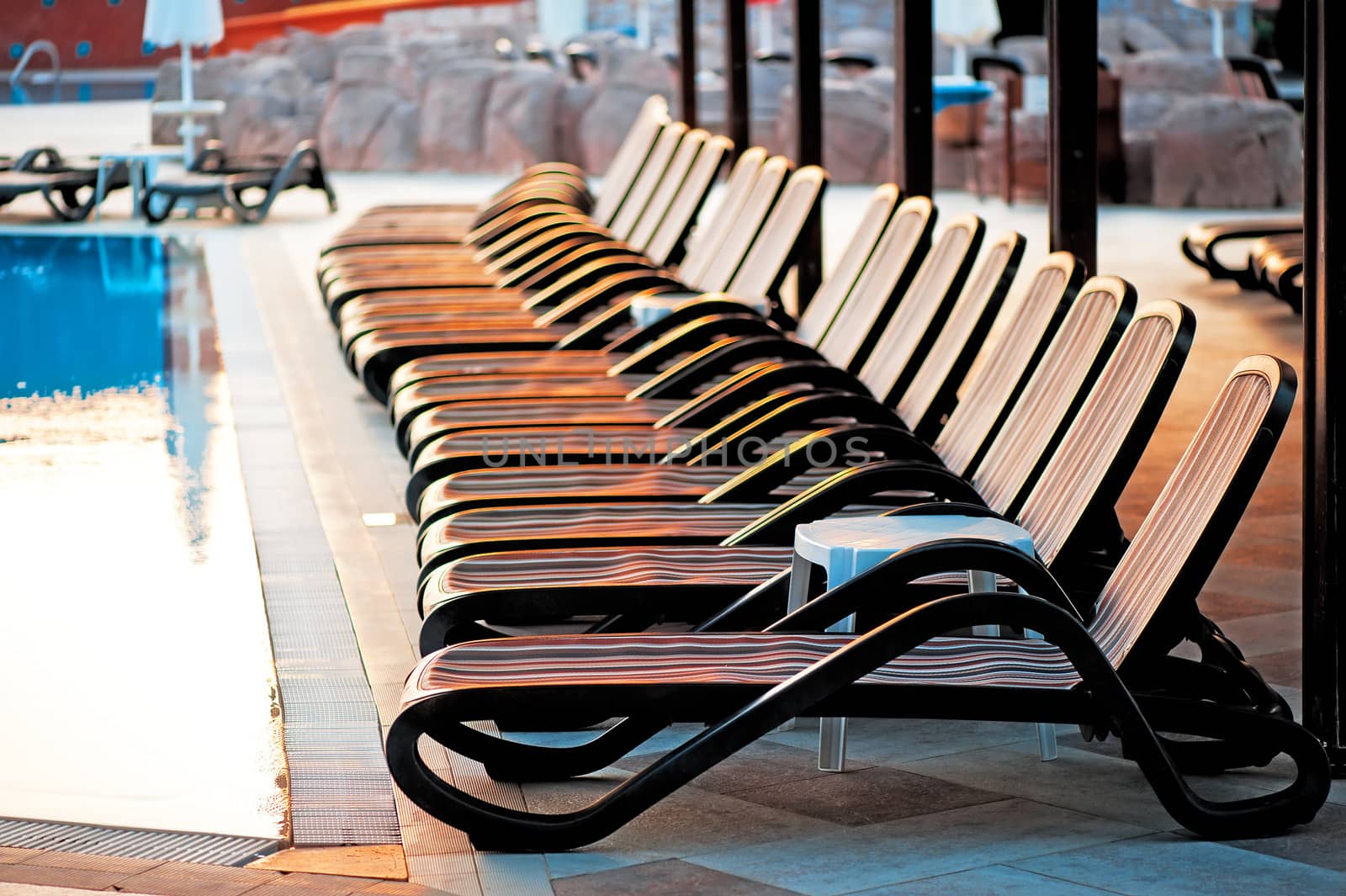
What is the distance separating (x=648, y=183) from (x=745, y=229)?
2123 millimetres

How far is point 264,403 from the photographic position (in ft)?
24.9

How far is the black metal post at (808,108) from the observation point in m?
8.11

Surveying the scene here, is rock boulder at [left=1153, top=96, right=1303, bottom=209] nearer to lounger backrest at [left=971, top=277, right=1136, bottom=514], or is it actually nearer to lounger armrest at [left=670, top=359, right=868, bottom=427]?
lounger armrest at [left=670, top=359, right=868, bottom=427]

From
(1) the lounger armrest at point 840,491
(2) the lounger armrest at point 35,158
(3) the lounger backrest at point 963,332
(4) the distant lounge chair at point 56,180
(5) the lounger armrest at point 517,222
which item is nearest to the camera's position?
(1) the lounger armrest at point 840,491

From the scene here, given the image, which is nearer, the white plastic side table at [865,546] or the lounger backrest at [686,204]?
the white plastic side table at [865,546]

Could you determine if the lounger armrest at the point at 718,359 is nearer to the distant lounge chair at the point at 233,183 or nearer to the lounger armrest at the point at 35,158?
the distant lounge chair at the point at 233,183

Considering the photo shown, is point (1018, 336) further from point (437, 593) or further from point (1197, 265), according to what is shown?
point (1197, 265)

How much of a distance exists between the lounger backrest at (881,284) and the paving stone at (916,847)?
2.30 meters

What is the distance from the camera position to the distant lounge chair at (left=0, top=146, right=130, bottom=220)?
1502cm

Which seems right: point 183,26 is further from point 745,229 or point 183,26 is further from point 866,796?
point 866,796

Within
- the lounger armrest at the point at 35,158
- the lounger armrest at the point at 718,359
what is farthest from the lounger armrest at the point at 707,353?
the lounger armrest at the point at 35,158

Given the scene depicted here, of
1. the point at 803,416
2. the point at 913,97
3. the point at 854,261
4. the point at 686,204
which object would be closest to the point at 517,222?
the point at 686,204

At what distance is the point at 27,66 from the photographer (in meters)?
32.2

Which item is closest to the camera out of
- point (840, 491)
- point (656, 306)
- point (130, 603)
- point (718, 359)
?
point (840, 491)
